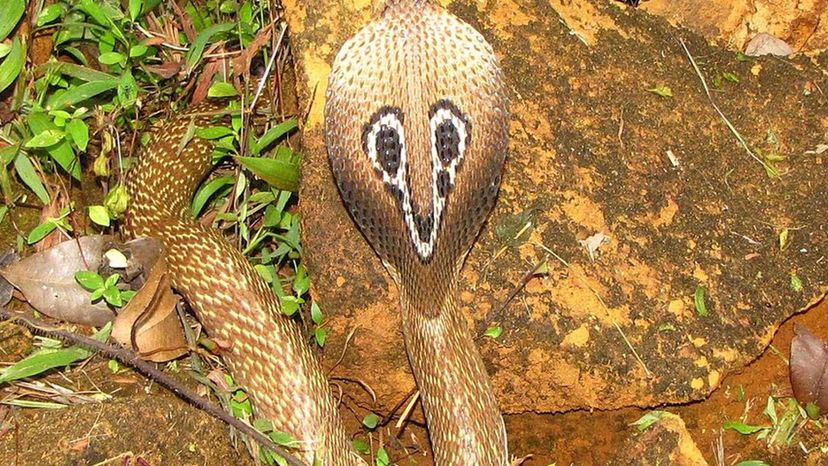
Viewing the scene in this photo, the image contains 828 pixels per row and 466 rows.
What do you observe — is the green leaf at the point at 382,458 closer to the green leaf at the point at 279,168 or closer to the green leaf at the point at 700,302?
the green leaf at the point at 279,168

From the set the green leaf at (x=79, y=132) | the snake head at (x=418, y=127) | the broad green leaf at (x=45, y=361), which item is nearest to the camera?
the snake head at (x=418, y=127)

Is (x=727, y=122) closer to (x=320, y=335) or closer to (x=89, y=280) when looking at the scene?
(x=320, y=335)

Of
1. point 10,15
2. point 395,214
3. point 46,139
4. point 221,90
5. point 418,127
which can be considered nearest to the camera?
point 418,127

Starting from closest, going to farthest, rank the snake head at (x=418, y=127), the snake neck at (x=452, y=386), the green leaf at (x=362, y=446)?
the snake head at (x=418, y=127) → the snake neck at (x=452, y=386) → the green leaf at (x=362, y=446)

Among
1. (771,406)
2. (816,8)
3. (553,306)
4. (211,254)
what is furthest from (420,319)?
(816,8)

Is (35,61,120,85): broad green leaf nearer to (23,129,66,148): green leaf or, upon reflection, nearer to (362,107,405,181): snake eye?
(23,129,66,148): green leaf

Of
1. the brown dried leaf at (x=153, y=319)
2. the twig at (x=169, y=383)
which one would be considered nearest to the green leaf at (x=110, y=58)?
the brown dried leaf at (x=153, y=319)

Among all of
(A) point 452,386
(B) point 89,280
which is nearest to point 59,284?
(B) point 89,280
